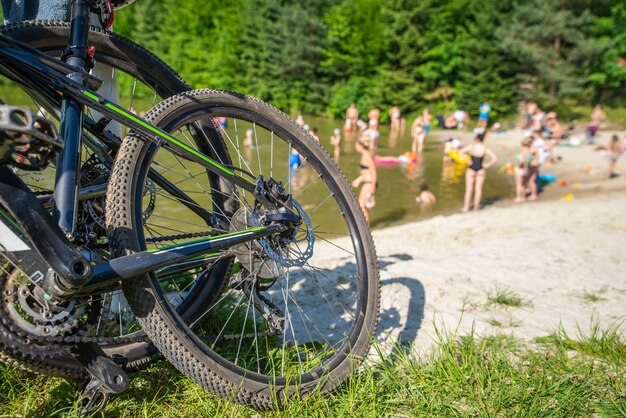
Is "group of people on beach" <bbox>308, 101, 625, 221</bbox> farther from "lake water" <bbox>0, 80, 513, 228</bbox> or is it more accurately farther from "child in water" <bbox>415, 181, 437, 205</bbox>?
"lake water" <bbox>0, 80, 513, 228</bbox>

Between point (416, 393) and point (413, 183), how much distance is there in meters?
14.7

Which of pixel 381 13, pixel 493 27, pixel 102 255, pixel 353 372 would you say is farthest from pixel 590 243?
pixel 381 13

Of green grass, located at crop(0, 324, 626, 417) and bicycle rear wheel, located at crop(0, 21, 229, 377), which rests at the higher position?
bicycle rear wheel, located at crop(0, 21, 229, 377)

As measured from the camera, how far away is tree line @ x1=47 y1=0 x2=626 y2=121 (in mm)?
31969

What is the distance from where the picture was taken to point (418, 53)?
36.0 m

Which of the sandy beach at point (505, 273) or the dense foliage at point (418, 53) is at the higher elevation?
the dense foliage at point (418, 53)

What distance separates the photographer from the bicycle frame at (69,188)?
5.85 ft

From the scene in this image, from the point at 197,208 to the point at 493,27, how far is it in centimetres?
3535

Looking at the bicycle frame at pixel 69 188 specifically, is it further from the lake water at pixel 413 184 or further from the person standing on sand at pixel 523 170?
the person standing on sand at pixel 523 170

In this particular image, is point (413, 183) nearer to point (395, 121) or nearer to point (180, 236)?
point (180, 236)

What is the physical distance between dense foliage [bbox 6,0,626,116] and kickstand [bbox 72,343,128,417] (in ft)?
113

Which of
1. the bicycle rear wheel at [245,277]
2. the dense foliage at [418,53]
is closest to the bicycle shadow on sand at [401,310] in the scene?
the bicycle rear wheel at [245,277]

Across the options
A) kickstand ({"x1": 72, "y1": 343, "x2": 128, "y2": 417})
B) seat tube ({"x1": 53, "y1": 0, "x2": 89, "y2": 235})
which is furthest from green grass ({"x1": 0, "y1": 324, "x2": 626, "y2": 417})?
seat tube ({"x1": 53, "y1": 0, "x2": 89, "y2": 235})

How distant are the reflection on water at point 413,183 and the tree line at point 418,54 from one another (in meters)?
11.3
